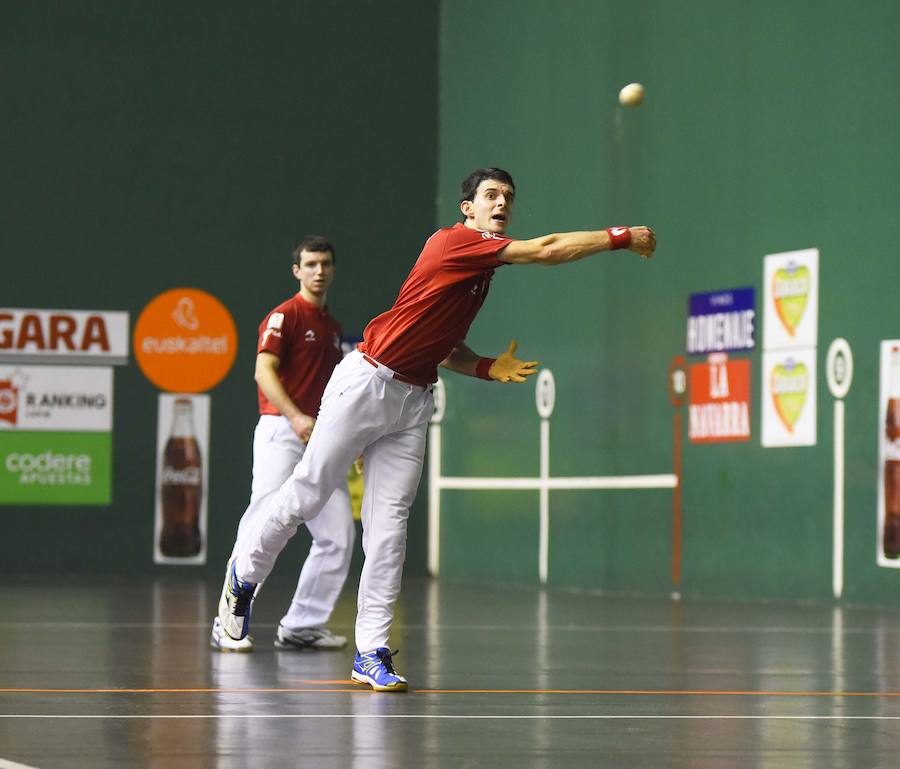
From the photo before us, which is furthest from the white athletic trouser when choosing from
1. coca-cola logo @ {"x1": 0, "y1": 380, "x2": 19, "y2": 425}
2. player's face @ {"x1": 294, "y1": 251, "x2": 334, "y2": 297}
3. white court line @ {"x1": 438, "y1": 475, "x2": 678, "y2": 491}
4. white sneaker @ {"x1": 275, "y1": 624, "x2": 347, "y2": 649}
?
coca-cola logo @ {"x1": 0, "y1": 380, "x2": 19, "y2": 425}

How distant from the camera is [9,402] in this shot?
41.8 feet

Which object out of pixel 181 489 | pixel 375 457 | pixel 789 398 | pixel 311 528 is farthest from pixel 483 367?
pixel 181 489

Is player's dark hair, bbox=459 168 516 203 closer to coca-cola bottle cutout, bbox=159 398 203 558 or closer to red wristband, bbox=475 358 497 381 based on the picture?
red wristband, bbox=475 358 497 381

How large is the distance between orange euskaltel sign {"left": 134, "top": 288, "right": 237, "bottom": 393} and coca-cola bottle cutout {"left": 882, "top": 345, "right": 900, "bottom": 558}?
5355 mm

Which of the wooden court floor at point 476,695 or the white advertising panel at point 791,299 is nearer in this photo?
the wooden court floor at point 476,695

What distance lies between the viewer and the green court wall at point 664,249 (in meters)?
9.40

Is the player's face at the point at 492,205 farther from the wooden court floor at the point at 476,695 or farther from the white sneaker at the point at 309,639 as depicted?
the white sneaker at the point at 309,639

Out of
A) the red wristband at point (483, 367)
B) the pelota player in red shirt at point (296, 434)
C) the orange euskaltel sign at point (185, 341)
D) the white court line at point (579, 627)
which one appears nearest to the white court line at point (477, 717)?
the red wristband at point (483, 367)

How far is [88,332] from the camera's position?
12.8 metres

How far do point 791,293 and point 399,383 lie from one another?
4938 mm

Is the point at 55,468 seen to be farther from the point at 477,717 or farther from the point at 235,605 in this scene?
the point at 477,717

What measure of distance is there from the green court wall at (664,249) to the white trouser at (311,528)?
347 cm

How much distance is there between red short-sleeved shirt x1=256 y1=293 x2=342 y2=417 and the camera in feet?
22.0

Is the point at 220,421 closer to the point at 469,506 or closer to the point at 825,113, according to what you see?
the point at 469,506
